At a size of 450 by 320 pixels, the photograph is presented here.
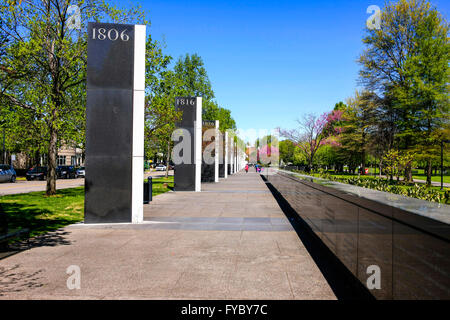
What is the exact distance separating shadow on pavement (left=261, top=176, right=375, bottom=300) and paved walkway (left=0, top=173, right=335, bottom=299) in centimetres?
17

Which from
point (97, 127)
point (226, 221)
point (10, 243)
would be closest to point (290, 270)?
point (226, 221)

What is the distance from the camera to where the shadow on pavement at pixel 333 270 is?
195 inches

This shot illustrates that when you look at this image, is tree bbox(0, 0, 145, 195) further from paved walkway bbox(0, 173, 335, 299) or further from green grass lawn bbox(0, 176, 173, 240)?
paved walkway bbox(0, 173, 335, 299)

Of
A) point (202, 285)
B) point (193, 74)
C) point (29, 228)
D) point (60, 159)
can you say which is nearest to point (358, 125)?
point (193, 74)

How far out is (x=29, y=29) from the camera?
1750cm

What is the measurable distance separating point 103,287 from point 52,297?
0.71m

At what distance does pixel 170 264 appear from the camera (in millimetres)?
6480

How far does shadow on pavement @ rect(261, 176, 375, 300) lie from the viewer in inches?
195

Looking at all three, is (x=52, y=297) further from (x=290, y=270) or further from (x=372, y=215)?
(x=372, y=215)

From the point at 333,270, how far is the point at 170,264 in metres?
3.08

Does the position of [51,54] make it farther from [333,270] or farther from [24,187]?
[333,270]

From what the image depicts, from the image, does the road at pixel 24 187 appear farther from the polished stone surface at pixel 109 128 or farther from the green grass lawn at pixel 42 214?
the polished stone surface at pixel 109 128

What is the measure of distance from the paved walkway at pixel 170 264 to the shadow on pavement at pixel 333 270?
0.17m
